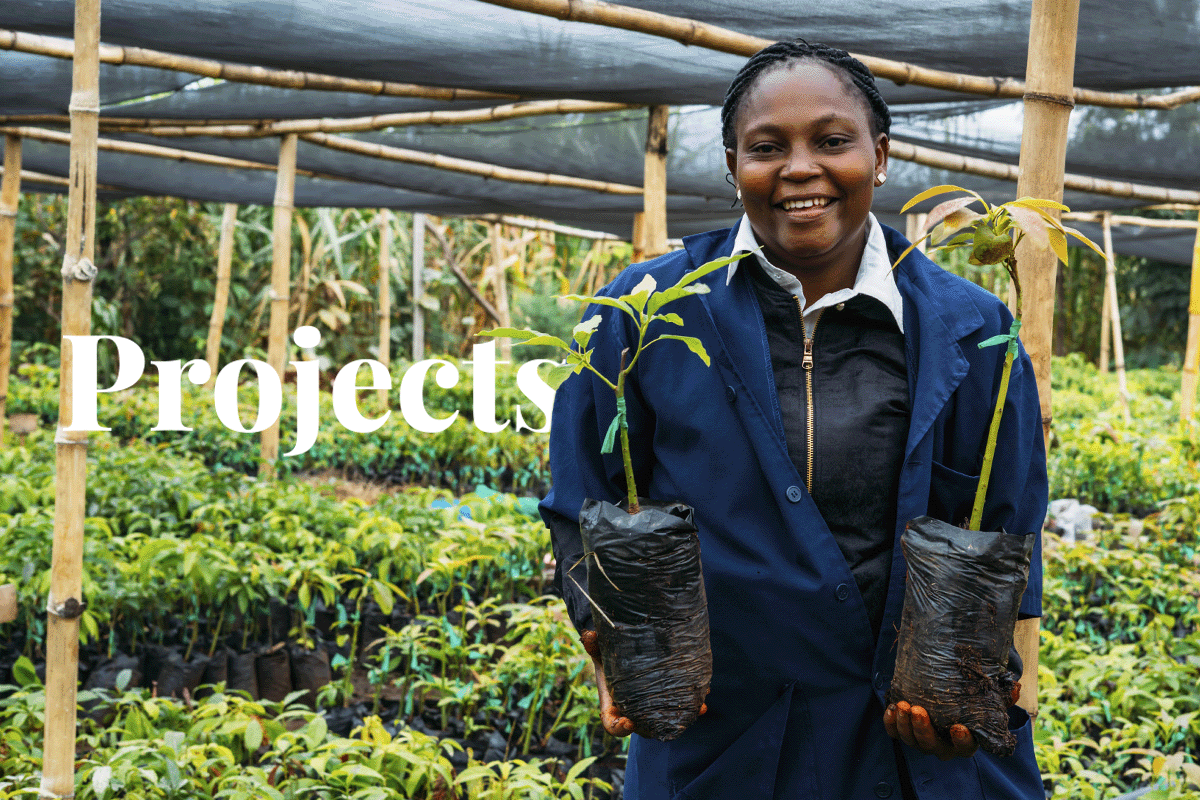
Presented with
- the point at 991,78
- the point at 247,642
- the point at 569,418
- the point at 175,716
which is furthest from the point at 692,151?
the point at 569,418

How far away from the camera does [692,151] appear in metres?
4.75

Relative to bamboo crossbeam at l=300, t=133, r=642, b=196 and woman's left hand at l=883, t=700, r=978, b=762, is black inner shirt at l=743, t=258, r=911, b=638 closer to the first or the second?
woman's left hand at l=883, t=700, r=978, b=762

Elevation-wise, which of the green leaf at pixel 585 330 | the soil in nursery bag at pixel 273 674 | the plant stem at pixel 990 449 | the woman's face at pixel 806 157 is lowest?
the soil in nursery bag at pixel 273 674

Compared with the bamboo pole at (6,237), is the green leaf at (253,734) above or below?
below

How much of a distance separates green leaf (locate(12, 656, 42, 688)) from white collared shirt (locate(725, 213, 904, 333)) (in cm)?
224

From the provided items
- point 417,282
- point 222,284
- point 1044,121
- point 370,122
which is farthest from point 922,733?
point 417,282

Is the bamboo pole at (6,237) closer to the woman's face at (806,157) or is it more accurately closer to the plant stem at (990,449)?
the woman's face at (806,157)

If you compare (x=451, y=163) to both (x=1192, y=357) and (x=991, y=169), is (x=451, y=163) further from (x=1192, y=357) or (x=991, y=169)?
(x=1192, y=357)

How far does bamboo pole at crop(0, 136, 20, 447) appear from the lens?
4773 millimetres

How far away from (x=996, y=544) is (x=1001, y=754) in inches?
9.6

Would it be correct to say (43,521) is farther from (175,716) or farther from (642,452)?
(642,452)

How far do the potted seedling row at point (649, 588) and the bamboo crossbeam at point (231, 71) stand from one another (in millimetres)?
2531

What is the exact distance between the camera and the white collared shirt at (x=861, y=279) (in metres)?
1.16

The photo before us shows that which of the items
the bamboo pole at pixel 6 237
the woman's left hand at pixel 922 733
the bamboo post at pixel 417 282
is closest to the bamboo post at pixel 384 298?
the bamboo post at pixel 417 282
